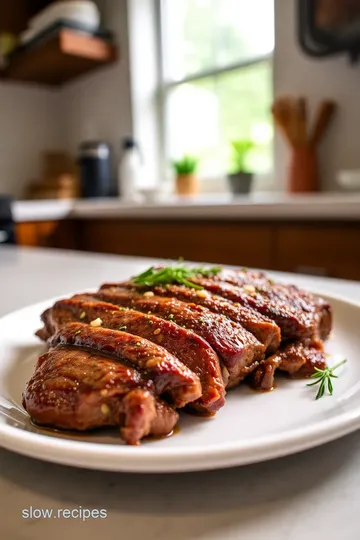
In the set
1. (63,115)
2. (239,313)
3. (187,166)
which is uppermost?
(63,115)

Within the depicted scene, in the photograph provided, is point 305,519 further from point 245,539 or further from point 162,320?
point 162,320

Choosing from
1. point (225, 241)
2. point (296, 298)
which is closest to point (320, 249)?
point (225, 241)

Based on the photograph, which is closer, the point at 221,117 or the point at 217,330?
the point at 217,330

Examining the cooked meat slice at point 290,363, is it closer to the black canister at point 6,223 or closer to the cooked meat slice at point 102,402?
the cooked meat slice at point 102,402

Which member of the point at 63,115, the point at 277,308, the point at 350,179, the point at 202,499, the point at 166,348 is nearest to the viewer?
the point at 202,499

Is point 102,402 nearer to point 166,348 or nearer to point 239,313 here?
point 166,348

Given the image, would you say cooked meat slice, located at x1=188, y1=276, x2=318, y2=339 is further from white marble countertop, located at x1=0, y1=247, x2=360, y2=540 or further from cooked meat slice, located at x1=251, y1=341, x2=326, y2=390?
white marble countertop, located at x1=0, y1=247, x2=360, y2=540

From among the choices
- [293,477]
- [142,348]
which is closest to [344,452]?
[293,477]

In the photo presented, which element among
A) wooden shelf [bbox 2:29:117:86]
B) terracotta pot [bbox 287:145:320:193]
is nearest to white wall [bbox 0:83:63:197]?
wooden shelf [bbox 2:29:117:86]
